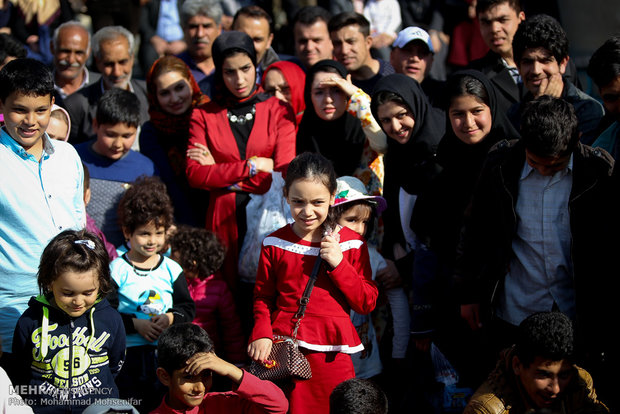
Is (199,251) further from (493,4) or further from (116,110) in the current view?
(493,4)

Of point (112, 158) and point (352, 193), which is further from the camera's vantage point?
point (112, 158)

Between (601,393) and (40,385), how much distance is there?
2800mm

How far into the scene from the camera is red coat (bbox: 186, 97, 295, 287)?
465 cm

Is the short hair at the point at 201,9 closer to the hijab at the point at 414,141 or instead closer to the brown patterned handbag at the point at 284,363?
the hijab at the point at 414,141

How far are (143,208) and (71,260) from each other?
3.04ft

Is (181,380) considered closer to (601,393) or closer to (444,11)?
(601,393)

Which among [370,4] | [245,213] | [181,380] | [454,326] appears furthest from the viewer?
[370,4]

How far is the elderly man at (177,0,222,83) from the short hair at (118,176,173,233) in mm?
1999

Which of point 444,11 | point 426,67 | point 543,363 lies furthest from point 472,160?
point 444,11

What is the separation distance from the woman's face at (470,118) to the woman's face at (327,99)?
92 centimetres

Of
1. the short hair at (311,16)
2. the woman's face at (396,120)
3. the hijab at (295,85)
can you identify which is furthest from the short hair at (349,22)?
the woman's face at (396,120)

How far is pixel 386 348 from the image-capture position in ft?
15.5

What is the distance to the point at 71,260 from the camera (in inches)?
136

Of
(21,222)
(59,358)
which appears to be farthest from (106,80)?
(59,358)
